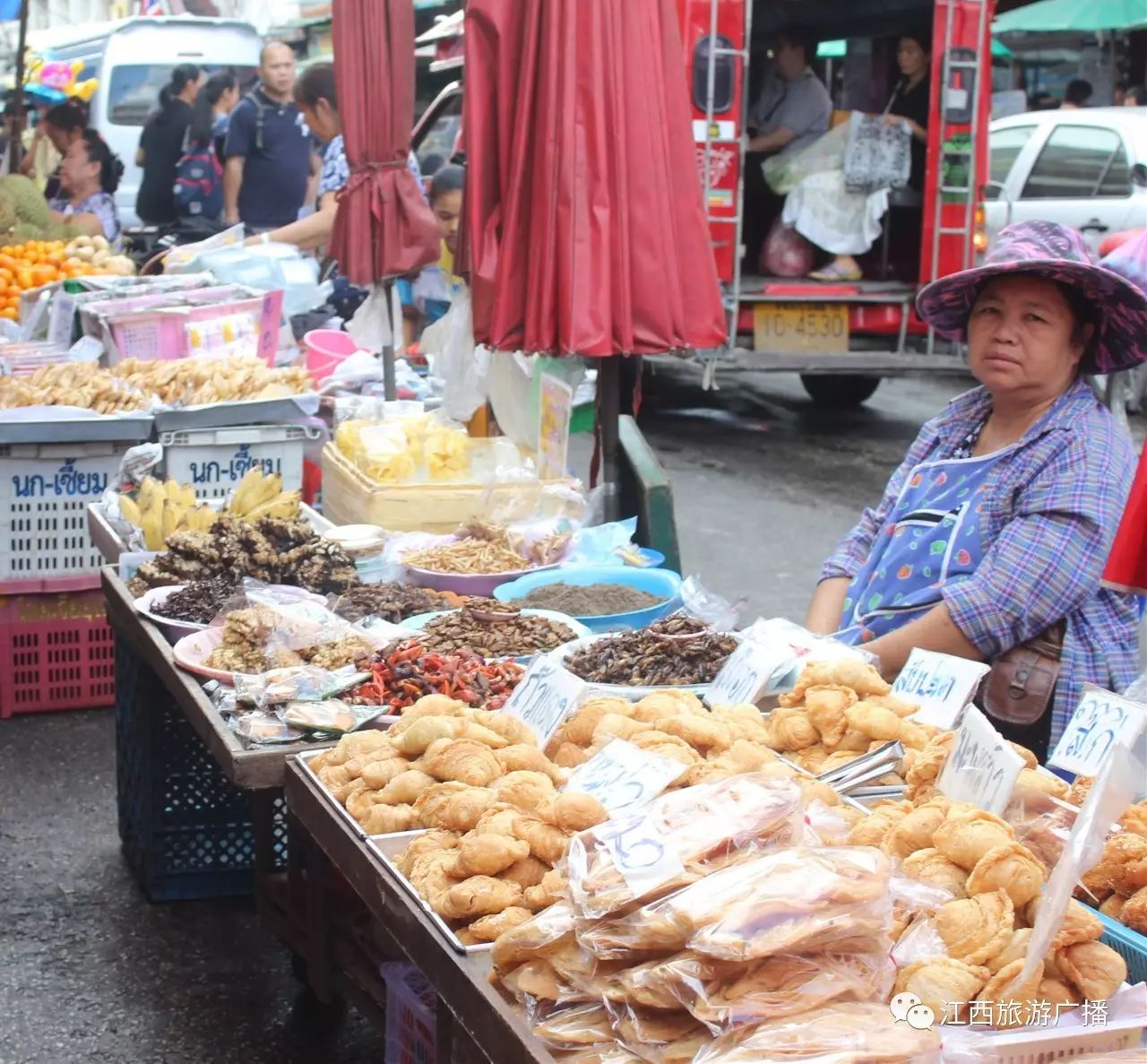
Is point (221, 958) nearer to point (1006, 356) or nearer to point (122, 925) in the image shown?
point (122, 925)

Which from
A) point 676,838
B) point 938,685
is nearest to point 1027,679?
point 938,685

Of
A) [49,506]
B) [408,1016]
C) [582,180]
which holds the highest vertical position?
[582,180]

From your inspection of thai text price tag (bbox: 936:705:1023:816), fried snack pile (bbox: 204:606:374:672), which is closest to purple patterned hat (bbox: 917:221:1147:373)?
thai text price tag (bbox: 936:705:1023:816)

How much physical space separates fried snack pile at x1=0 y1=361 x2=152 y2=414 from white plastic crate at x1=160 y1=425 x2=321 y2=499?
16.6 inches

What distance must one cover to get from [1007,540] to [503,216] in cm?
176

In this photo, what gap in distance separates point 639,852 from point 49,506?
386 centimetres

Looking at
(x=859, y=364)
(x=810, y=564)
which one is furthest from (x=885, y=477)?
(x=810, y=564)

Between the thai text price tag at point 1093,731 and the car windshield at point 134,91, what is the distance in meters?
14.3

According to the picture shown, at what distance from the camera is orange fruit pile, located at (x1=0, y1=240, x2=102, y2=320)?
8.21m

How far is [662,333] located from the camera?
4242 mm

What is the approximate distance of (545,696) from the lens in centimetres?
271

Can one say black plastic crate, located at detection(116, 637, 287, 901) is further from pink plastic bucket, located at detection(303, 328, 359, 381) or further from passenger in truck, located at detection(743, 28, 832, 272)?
passenger in truck, located at detection(743, 28, 832, 272)

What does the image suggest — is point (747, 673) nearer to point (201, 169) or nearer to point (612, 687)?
point (612, 687)

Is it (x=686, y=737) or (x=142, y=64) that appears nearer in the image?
(x=686, y=737)
